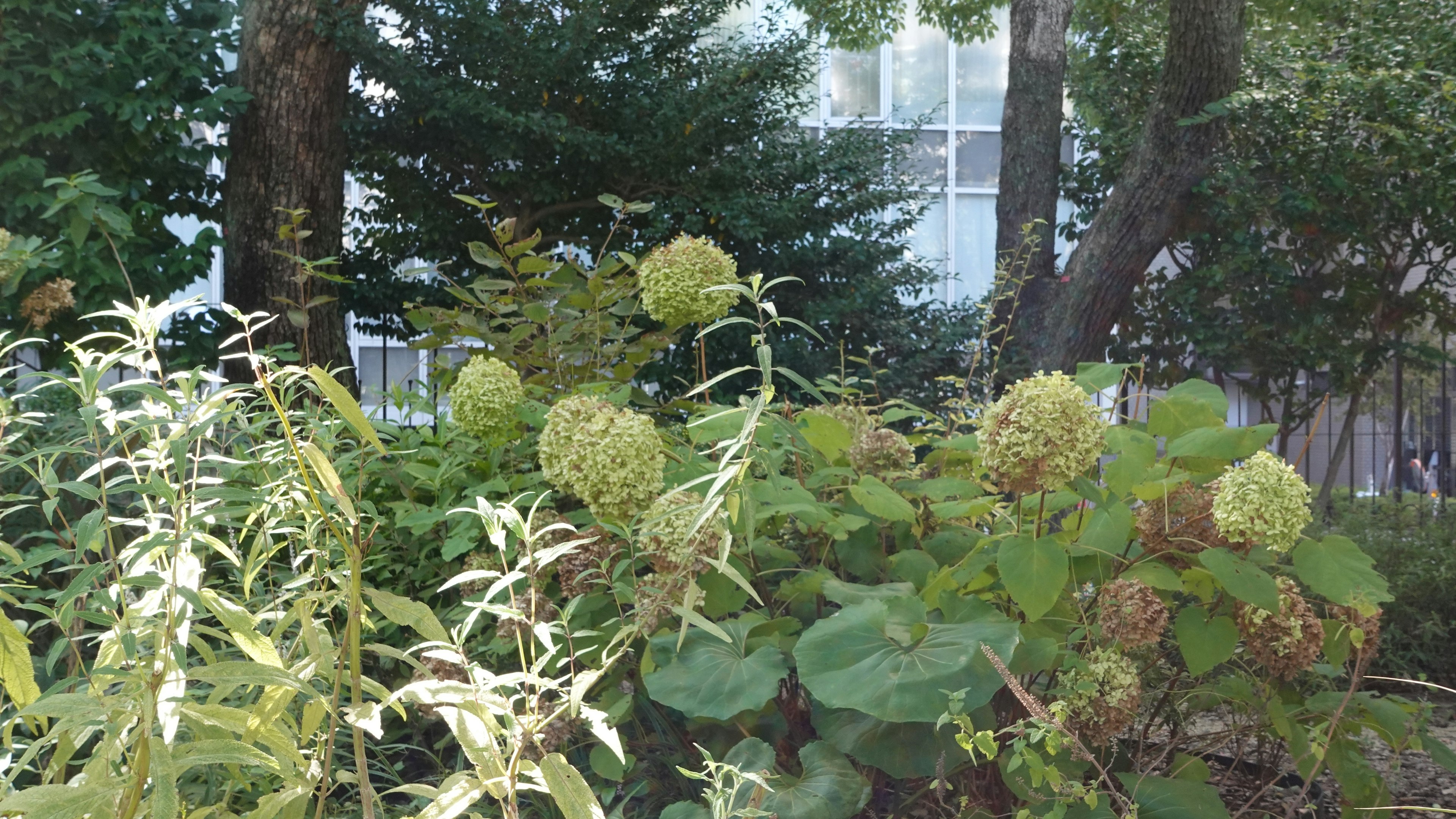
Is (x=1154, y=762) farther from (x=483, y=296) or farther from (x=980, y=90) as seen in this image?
(x=980, y=90)

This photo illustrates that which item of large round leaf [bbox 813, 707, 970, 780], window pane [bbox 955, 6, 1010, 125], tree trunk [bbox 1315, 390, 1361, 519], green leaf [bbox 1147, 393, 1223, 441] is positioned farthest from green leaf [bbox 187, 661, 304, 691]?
window pane [bbox 955, 6, 1010, 125]

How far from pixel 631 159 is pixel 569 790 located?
229 inches

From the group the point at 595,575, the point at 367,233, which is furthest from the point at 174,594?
the point at 367,233

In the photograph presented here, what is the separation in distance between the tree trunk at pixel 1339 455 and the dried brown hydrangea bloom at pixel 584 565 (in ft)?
20.7

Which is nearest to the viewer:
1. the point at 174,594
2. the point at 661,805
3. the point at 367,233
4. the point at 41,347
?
the point at 174,594

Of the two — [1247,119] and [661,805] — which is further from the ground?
[1247,119]

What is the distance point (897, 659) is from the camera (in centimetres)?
151

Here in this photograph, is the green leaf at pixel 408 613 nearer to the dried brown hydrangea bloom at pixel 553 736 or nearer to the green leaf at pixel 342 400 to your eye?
the green leaf at pixel 342 400

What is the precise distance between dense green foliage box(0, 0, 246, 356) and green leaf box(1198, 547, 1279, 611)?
4.79m

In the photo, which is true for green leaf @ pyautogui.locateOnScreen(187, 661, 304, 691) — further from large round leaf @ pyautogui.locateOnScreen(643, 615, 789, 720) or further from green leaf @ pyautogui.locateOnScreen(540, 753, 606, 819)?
large round leaf @ pyautogui.locateOnScreen(643, 615, 789, 720)

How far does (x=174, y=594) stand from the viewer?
908 mm

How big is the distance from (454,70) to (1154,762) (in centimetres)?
596

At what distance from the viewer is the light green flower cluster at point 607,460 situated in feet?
4.78

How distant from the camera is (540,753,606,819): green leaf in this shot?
872 millimetres
